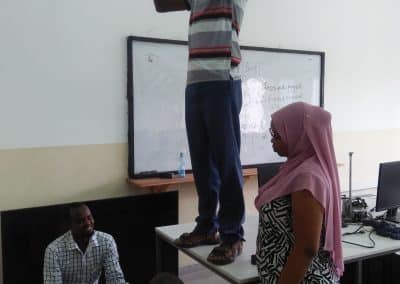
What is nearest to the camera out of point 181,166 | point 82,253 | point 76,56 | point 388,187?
point 82,253

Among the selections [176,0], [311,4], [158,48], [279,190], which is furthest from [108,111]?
[311,4]

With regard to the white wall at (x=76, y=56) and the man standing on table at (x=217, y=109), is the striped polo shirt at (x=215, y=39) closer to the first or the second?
the man standing on table at (x=217, y=109)

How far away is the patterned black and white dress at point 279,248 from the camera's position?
1.46 m

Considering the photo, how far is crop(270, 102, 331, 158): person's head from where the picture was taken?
57.6 inches

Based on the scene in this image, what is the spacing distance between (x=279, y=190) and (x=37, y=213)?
183cm

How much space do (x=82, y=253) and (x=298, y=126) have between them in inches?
53.1

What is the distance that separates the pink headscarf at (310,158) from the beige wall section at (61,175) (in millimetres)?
1815

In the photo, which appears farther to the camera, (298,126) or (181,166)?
(181,166)

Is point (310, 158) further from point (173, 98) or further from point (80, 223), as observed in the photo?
point (173, 98)

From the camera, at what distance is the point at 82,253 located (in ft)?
7.23

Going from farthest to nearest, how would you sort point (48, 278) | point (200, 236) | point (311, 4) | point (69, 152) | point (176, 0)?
point (311, 4) → point (69, 152) → point (48, 278) → point (200, 236) → point (176, 0)

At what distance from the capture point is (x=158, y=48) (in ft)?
10.5

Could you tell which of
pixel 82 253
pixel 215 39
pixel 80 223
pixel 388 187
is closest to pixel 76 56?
pixel 80 223

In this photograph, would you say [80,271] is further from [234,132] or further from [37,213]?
[234,132]
